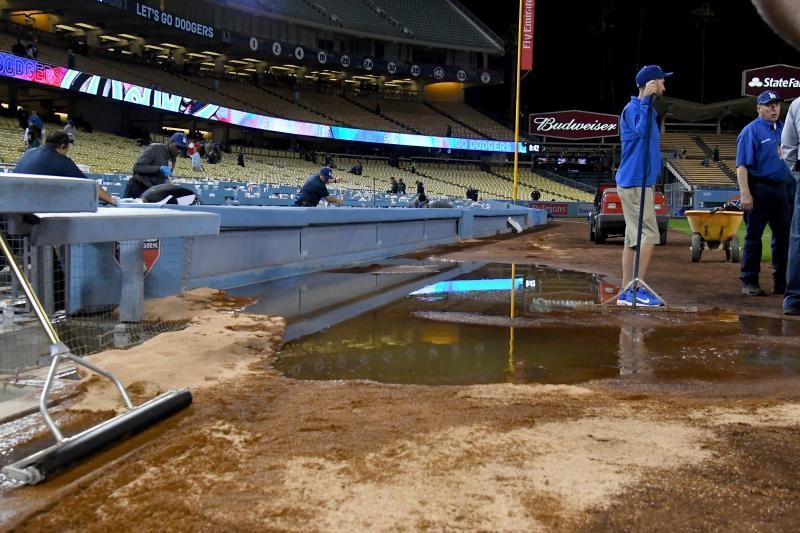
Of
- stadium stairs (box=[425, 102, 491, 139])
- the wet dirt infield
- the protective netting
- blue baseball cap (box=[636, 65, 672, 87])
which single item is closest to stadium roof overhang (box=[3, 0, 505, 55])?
stadium stairs (box=[425, 102, 491, 139])

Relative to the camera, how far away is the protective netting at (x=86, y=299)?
14.3ft

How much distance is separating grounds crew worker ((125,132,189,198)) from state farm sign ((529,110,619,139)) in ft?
152

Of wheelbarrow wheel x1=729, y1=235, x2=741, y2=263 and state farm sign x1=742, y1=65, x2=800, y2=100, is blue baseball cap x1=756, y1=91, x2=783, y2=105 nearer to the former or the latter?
wheelbarrow wheel x1=729, y1=235, x2=741, y2=263

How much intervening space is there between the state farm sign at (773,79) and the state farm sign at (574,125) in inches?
365

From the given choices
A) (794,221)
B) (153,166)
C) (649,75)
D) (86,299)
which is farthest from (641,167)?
(153,166)

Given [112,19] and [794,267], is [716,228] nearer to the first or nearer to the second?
[794,267]

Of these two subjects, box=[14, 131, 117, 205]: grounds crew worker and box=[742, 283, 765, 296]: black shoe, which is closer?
box=[14, 131, 117, 205]: grounds crew worker

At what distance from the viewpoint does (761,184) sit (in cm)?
703

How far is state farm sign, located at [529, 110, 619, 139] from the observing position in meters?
51.6

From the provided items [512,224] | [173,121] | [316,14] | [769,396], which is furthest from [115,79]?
[769,396]

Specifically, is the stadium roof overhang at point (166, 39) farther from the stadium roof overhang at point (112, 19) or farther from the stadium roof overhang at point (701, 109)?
the stadium roof overhang at point (701, 109)

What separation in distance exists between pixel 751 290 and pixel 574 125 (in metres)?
47.6

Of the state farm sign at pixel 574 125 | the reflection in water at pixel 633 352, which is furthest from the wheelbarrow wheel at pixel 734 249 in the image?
the state farm sign at pixel 574 125

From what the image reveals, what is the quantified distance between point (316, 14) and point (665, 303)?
4962 cm
